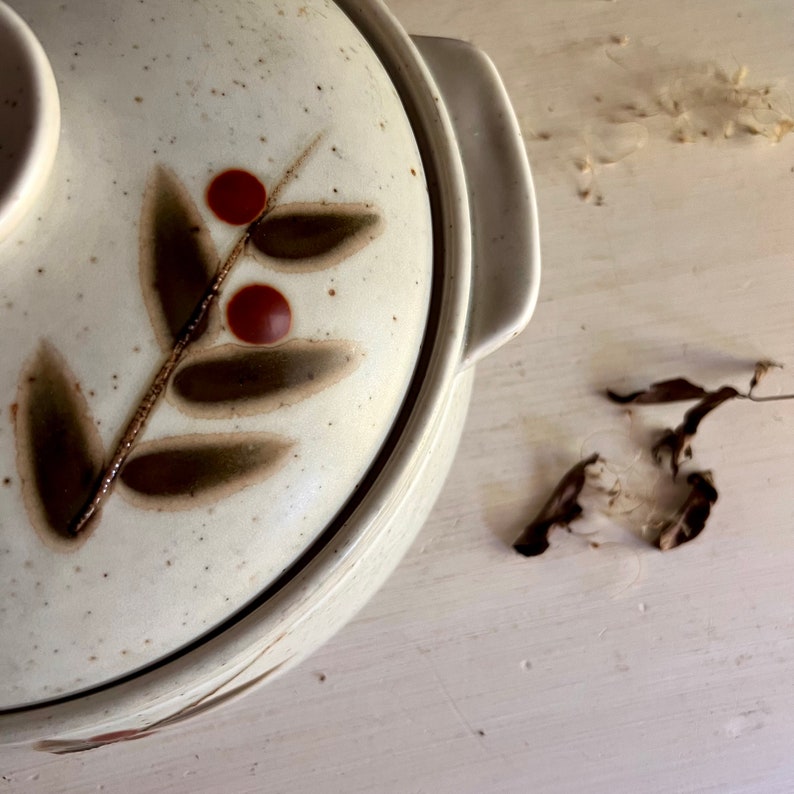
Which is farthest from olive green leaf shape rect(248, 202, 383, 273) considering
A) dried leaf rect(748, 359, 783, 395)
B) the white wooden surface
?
dried leaf rect(748, 359, 783, 395)

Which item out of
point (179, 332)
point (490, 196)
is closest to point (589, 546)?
point (490, 196)

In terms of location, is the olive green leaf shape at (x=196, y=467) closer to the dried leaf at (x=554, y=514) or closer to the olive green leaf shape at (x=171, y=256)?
the olive green leaf shape at (x=171, y=256)

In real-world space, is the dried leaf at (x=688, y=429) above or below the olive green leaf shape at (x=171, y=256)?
below

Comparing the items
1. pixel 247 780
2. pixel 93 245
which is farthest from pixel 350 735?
pixel 93 245

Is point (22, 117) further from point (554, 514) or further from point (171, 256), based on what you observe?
point (554, 514)

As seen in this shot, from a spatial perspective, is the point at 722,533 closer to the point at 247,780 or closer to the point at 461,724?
the point at 461,724

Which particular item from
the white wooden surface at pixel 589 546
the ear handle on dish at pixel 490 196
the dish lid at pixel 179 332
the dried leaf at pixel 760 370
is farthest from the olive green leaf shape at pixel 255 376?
the dried leaf at pixel 760 370

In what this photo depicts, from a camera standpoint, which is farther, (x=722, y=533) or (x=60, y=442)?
(x=722, y=533)
